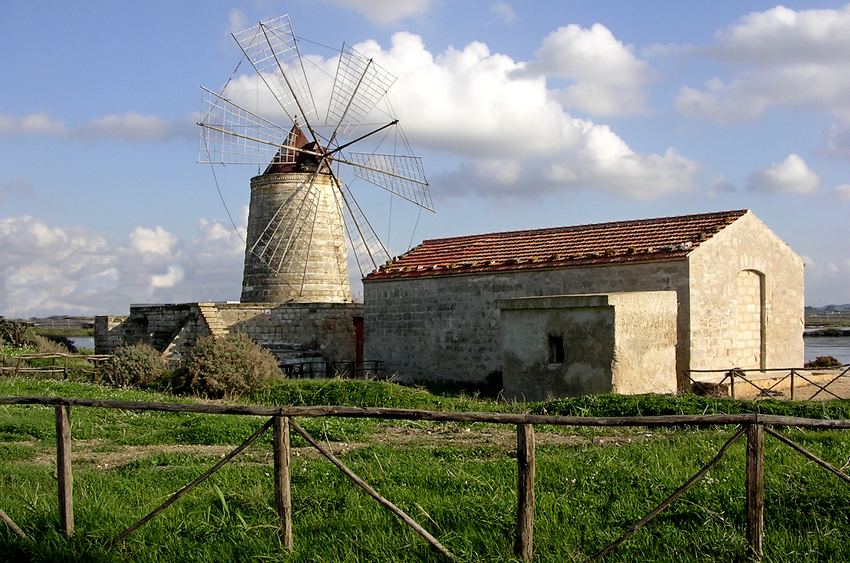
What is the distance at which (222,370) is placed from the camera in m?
15.9

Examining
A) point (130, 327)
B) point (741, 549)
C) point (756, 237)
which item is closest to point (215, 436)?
point (741, 549)


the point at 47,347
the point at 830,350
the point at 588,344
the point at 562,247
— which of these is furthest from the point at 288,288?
the point at 830,350

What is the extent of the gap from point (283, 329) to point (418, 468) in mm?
15704

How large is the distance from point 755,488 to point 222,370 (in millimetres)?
12218

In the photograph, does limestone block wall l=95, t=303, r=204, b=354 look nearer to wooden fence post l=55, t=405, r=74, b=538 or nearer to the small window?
the small window

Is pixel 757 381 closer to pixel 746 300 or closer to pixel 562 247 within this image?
pixel 746 300

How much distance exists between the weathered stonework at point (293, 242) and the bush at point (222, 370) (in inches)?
322

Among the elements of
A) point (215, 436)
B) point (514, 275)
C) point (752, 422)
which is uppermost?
point (514, 275)

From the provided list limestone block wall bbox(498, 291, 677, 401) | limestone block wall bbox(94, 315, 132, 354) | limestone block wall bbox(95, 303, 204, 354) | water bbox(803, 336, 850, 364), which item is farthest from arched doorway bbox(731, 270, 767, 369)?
limestone block wall bbox(94, 315, 132, 354)

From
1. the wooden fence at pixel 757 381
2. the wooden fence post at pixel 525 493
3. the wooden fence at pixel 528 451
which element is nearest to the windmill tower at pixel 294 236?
the wooden fence at pixel 757 381

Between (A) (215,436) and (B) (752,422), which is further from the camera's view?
(A) (215,436)

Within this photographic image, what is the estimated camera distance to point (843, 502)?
5977 millimetres

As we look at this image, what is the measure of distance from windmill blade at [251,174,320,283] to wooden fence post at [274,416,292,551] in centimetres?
1965

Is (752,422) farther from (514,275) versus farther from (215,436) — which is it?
(514,275)
